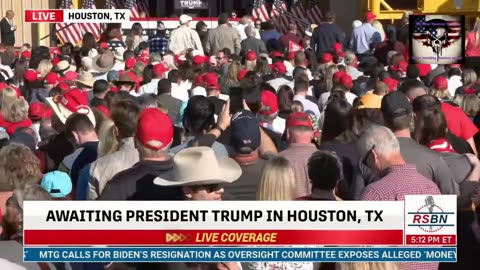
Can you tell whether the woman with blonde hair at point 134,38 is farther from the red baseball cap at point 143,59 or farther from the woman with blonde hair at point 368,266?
the woman with blonde hair at point 368,266

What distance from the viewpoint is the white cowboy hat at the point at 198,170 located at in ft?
23.4

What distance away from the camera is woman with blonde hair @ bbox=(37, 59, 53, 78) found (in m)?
17.3

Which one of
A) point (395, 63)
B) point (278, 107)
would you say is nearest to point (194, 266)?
point (278, 107)

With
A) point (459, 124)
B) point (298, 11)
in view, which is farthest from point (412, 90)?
point (298, 11)

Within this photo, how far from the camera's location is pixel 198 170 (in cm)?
721

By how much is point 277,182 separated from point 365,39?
16415 millimetres

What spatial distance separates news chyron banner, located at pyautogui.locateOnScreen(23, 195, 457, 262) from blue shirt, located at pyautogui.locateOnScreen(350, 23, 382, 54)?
16382 millimetres

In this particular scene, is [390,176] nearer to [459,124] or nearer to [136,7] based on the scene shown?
[459,124]

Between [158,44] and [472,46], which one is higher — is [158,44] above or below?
below

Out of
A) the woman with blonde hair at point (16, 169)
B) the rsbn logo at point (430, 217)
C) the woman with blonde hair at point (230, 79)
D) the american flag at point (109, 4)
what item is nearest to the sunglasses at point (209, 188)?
the rsbn logo at point (430, 217)

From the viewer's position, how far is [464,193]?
28.6 feet

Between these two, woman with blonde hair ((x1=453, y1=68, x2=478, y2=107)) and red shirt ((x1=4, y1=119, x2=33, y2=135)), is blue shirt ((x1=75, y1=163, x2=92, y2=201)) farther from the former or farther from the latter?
woman with blonde hair ((x1=453, y1=68, x2=478, y2=107))

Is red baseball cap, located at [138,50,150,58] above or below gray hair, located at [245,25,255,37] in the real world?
below

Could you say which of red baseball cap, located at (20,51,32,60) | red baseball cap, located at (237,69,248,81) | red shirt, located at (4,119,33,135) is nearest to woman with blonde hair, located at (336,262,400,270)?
red shirt, located at (4,119,33,135)
